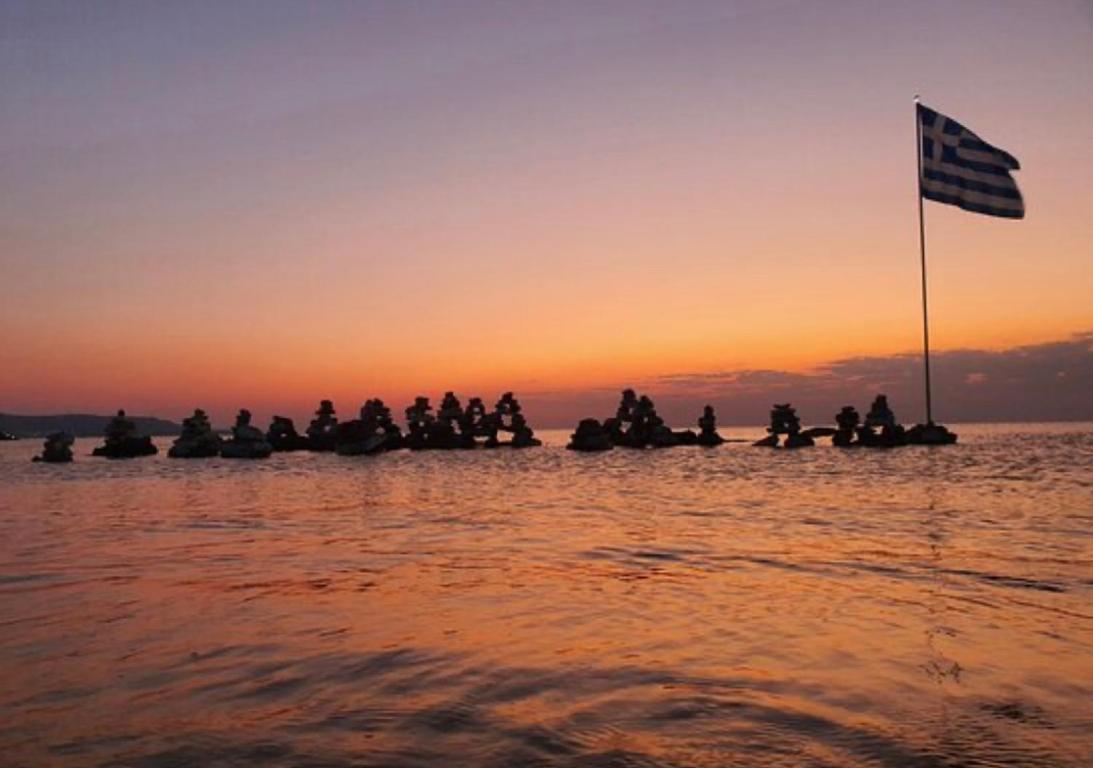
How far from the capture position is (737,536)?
1698 centimetres

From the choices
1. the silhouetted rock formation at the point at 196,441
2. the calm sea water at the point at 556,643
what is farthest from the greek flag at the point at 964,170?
the silhouetted rock formation at the point at 196,441

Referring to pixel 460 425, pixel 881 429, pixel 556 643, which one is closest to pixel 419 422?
pixel 460 425

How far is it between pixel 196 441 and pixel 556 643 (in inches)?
2723

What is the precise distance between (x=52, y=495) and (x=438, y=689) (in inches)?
1198

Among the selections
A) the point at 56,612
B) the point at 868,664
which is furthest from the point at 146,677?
the point at 868,664

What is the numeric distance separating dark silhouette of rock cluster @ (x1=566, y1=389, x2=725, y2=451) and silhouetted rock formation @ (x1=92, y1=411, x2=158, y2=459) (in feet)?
129

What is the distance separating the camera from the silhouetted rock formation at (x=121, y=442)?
71694 millimetres

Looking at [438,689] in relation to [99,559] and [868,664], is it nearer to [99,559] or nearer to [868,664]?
[868,664]

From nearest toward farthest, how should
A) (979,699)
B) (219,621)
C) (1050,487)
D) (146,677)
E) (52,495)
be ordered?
(979,699)
(146,677)
(219,621)
(1050,487)
(52,495)

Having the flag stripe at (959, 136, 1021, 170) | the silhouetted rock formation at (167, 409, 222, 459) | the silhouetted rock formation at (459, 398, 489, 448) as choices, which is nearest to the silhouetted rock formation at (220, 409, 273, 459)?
the silhouetted rock formation at (167, 409, 222, 459)

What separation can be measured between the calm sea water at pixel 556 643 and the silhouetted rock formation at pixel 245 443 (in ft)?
168

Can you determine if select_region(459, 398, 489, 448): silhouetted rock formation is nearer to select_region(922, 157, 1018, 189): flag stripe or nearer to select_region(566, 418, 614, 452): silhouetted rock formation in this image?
select_region(566, 418, 614, 452): silhouetted rock formation

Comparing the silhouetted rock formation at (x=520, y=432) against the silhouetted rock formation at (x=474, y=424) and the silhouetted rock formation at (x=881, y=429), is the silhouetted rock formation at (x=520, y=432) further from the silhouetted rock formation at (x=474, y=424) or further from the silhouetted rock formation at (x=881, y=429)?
the silhouetted rock formation at (x=881, y=429)

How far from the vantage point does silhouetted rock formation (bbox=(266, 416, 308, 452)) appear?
8381 centimetres
